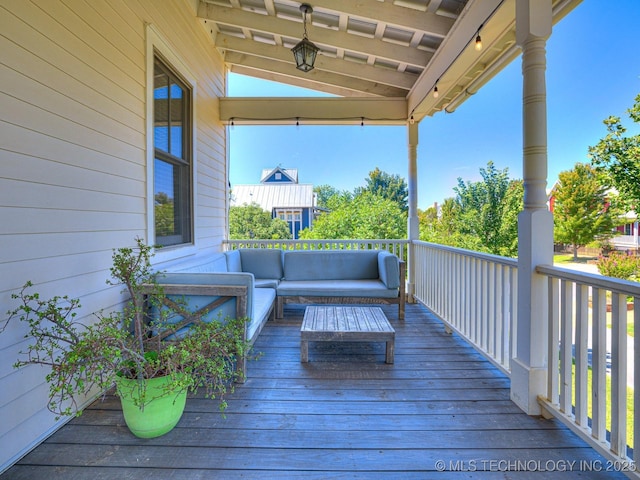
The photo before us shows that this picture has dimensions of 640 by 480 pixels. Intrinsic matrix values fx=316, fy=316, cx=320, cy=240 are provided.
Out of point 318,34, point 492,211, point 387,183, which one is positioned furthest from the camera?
point 387,183

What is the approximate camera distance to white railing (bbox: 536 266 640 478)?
1398 mm

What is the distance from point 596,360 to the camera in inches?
61.0

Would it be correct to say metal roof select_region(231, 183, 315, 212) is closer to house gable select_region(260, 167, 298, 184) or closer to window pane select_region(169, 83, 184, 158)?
house gable select_region(260, 167, 298, 184)

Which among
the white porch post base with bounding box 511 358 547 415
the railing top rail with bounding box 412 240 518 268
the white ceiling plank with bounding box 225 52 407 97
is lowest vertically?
the white porch post base with bounding box 511 358 547 415

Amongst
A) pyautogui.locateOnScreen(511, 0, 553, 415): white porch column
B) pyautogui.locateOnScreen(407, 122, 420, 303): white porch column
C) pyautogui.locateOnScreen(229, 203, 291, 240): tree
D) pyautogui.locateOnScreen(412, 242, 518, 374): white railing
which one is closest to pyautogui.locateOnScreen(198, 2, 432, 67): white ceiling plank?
pyautogui.locateOnScreen(407, 122, 420, 303): white porch column

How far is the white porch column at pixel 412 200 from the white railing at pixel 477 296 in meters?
0.64

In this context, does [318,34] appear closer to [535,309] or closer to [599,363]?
[535,309]

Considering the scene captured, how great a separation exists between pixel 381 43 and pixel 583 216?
5.18m

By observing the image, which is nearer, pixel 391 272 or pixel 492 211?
pixel 391 272

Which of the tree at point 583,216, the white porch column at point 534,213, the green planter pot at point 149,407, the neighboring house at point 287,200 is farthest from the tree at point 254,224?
the white porch column at point 534,213

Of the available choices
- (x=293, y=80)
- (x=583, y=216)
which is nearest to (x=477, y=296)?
(x=293, y=80)

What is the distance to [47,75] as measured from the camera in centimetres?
172

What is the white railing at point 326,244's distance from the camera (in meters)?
5.06

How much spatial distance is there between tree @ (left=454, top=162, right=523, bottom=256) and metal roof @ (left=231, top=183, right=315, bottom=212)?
240 inches
